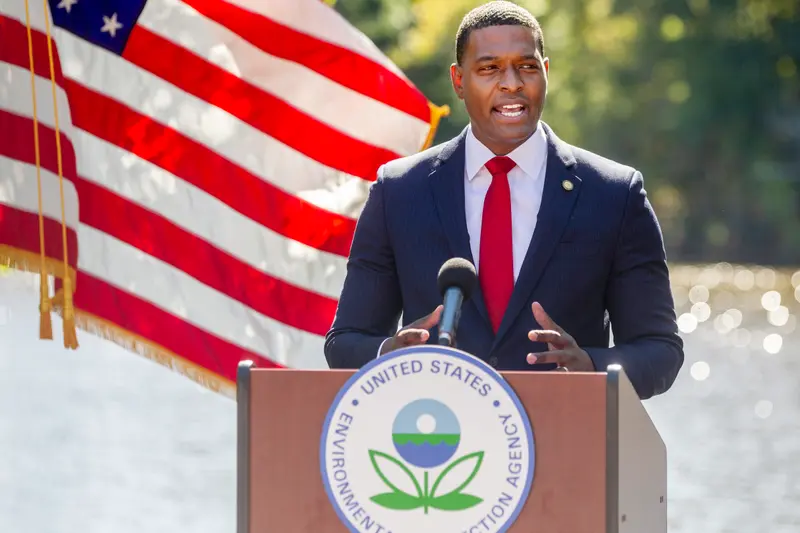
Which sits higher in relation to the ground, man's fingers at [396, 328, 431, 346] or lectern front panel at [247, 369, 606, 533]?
man's fingers at [396, 328, 431, 346]

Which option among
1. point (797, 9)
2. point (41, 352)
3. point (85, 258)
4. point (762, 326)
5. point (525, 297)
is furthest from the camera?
point (797, 9)

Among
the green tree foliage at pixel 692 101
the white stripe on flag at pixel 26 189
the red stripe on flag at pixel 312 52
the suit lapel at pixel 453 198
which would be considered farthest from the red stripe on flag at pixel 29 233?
the green tree foliage at pixel 692 101

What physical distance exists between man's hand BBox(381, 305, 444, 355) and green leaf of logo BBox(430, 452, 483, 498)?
25cm

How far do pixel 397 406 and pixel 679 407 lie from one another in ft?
48.5

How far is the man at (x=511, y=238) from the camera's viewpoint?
3.65 metres

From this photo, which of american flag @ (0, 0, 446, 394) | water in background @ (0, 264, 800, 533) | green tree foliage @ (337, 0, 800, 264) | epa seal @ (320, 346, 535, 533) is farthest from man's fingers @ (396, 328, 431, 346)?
green tree foliage @ (337, 0, 800, 264)

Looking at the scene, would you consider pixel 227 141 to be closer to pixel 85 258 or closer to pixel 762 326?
pixel 85 258

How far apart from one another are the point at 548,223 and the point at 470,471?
0.83m

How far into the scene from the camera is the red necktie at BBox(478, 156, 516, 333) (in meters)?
3.70

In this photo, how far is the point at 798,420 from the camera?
1639cm

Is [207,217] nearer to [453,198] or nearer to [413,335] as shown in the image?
[453,198]

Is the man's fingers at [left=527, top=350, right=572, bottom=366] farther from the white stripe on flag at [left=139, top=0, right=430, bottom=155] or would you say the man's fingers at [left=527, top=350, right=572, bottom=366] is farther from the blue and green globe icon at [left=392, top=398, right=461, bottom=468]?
the white stripe on flag at [left=139, top=0, right=430, bottom=155]

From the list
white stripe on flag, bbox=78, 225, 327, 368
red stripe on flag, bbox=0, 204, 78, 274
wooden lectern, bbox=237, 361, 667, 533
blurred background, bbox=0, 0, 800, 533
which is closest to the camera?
wooden lectern, bbox=237, 361, 667, 533

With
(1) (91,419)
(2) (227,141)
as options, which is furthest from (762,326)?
(2) (227,141)
